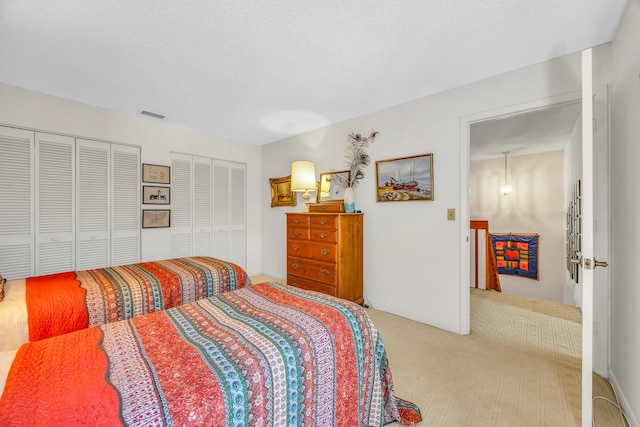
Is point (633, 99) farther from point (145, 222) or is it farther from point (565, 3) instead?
point (145, 222)

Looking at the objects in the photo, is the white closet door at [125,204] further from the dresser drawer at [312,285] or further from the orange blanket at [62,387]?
the orange blanket at [62,387]

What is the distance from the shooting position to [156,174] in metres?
3.74

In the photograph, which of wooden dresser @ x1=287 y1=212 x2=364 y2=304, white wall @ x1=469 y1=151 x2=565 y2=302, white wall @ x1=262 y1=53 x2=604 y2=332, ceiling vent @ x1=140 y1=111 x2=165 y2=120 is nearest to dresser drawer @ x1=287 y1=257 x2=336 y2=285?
wooden dresser @ x1=287 y1=212 x2=364 y2=304

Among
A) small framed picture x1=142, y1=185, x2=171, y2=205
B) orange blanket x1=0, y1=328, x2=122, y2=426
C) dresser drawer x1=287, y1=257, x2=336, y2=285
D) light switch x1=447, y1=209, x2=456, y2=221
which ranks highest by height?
small framed picture x1=142, y1=185, x2=171, y2=205

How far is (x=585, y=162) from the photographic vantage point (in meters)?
1.41

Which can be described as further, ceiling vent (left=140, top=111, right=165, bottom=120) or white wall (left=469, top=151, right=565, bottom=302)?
white wall (left=469, top=151, right=565, bottom=302)

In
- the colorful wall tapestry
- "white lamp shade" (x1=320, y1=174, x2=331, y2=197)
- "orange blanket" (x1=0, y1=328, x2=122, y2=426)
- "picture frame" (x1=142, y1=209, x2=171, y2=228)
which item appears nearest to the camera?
"orange blanket" (x1=0, y1=328, x2=122, y2=426)

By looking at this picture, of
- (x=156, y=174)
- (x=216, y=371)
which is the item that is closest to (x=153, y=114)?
(x=156, y=174)

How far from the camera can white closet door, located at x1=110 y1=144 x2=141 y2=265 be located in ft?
11.2

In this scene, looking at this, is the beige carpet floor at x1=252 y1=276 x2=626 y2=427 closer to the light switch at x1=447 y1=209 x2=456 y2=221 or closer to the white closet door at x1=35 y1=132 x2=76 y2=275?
the light switch at x1=447 y1=209 x2=456 y2=221

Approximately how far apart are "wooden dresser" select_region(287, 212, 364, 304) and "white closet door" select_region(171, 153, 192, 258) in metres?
1.67

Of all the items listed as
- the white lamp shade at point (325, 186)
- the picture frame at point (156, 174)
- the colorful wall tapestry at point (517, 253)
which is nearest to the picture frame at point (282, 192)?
the white lamp shade at point (325, 186)

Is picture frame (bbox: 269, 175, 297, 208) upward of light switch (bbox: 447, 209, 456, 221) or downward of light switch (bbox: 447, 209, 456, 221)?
upward

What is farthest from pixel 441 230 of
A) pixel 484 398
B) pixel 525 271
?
pixel 525 271
